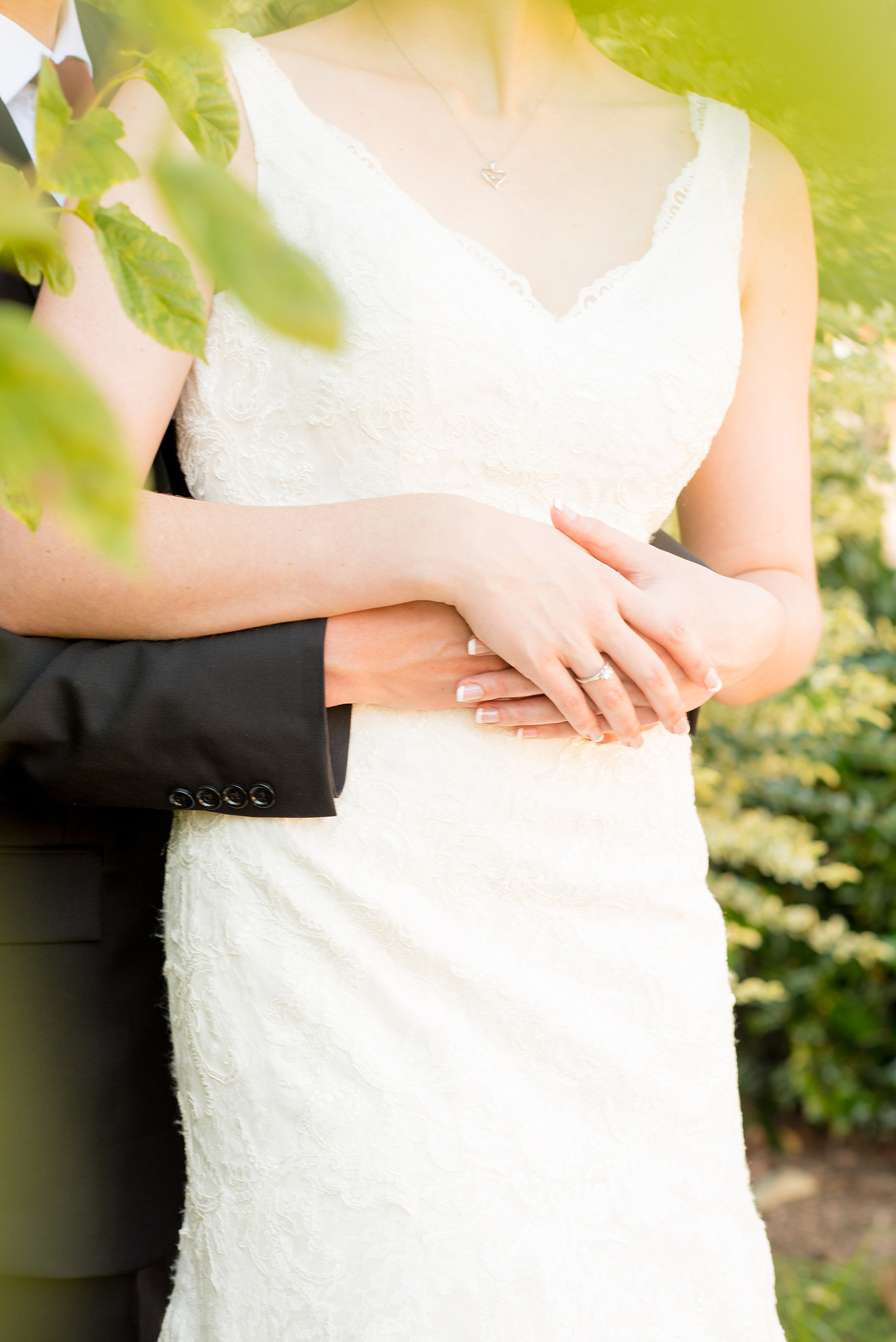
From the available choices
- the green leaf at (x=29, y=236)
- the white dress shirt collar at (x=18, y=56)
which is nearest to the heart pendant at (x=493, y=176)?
the white dress shirt collar at (x=18, y=56)

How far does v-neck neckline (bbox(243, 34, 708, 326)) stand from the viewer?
4.61 feet

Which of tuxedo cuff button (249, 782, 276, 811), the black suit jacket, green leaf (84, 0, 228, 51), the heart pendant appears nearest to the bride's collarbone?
the heart pendant

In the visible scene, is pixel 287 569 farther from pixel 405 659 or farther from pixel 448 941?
pixel 448 941

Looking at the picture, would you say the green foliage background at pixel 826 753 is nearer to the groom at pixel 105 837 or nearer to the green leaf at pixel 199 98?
the green leaf at pixel 199 98

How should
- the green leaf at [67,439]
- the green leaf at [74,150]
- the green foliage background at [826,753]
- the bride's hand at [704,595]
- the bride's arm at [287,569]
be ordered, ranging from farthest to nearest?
1. the green foliage background at [826,753]
2. the bride's hand at [704,595]
3. the bride's arm at [287,569]
4. the green leaf at [74,150]
5. the green leaf at [67,439]

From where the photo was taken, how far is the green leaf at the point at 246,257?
0.30 meters

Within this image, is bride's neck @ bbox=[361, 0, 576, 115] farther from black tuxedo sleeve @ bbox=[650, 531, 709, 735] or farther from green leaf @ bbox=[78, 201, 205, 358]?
green leaf @ bbox=[78, 201, 205, 358]

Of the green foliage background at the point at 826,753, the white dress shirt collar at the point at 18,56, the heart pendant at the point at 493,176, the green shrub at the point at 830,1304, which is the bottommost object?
the green shrub at the point at 830,1304

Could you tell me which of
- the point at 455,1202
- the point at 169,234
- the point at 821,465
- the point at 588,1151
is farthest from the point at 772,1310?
the point at 821,465

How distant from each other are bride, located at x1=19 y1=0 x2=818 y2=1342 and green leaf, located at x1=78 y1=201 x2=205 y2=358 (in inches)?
28.4

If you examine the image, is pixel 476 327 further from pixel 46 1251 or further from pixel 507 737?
pixel 46 1251

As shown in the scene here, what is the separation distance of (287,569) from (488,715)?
29 centimetres

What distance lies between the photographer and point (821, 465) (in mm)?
3068

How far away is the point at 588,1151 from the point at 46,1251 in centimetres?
69
